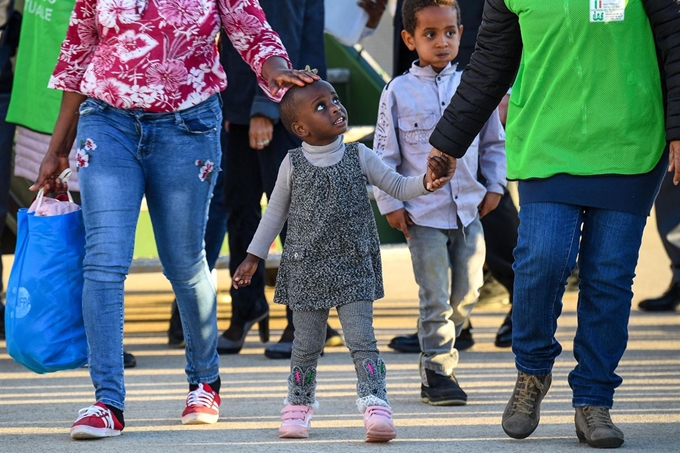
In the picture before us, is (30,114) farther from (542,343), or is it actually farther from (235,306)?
(542,343)

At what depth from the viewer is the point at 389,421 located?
3.93m

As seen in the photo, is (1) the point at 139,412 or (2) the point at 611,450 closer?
(2) the point at 611,450

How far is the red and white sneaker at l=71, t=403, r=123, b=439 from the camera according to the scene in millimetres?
4016

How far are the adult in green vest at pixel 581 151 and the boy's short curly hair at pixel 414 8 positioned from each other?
0.90 meters

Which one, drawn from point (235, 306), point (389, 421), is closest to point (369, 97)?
point (235, 306)

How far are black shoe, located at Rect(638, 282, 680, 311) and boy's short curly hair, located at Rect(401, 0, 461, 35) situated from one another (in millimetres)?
3049

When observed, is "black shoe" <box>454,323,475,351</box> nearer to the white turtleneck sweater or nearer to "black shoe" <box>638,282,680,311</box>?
"black shoe" <box>638,282,680,311</box>

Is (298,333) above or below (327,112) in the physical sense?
below

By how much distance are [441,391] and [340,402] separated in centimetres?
41

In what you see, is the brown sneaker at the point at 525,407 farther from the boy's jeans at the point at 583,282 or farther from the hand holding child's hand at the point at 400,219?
the hand holding child's hand at the point at 400,219

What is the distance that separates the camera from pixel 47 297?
4.32 m

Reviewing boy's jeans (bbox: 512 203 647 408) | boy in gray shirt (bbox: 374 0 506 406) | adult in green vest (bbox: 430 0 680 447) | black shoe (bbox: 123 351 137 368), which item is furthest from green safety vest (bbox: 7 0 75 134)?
boy's jeans (bbox: 512 203 647 408)

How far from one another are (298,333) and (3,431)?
1088 millimetres

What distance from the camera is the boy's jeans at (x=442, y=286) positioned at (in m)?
4.79
